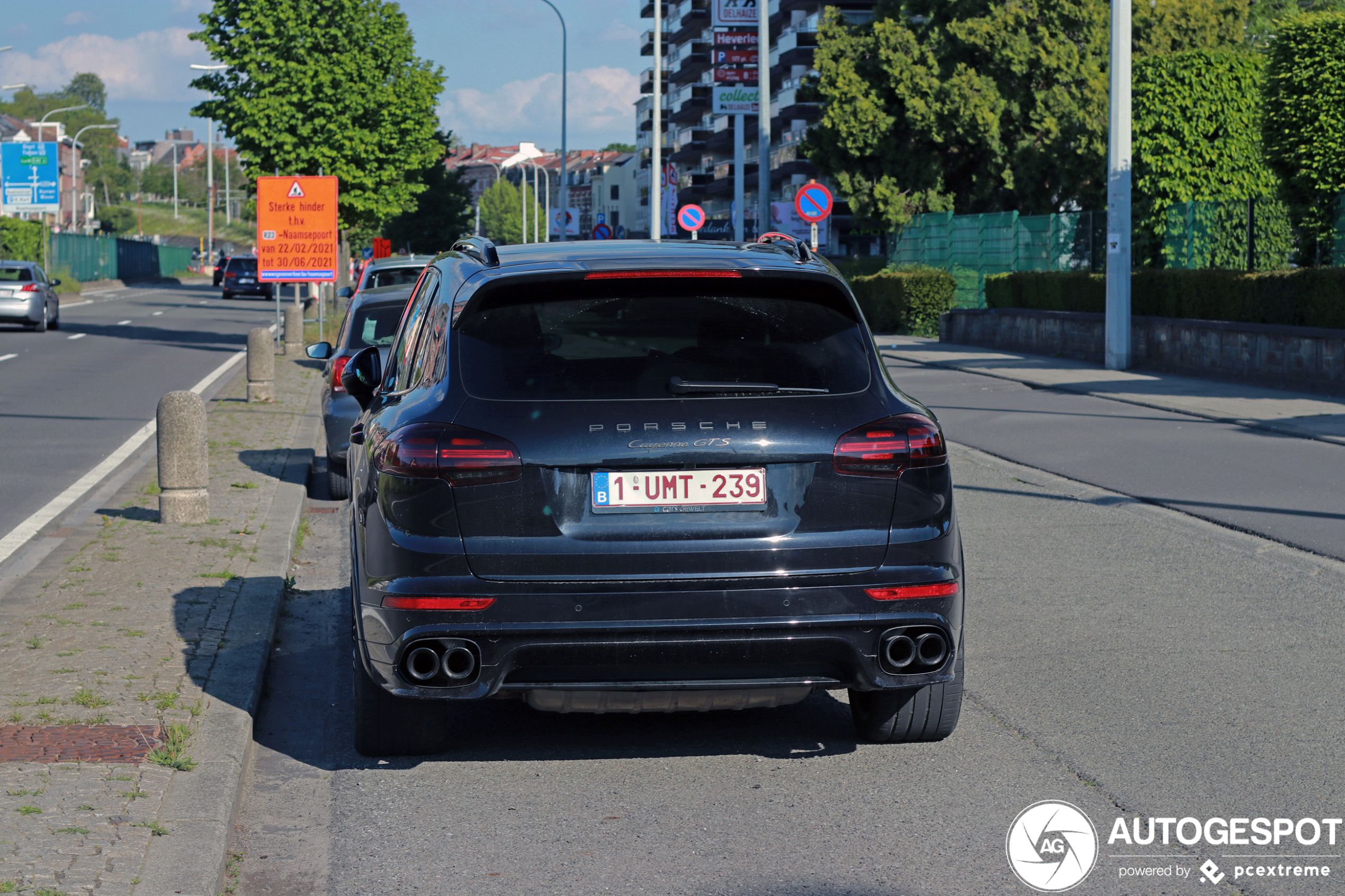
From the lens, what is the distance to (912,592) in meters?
4.84

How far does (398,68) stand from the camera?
38.9 meters

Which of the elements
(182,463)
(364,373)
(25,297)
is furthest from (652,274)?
(25,297)

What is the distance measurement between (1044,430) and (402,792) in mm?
12134

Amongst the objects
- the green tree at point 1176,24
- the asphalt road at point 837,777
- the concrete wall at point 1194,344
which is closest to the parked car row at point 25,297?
the concrete wall at point 1194,344

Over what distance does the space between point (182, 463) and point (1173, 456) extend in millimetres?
8309

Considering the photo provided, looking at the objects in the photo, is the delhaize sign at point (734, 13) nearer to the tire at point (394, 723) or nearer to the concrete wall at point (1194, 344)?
the concrete wall at point (1194, 344)

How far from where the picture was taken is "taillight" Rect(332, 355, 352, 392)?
1171 cm

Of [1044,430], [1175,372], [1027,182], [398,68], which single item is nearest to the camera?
[1044,430]

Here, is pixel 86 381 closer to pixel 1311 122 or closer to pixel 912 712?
pixel 1311 122

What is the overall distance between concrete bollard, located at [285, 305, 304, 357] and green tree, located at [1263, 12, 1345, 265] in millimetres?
17622

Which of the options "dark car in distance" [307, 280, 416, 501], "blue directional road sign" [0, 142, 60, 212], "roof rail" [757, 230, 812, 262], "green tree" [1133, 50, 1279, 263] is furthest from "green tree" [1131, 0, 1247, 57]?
"blue directional road sign" [0, 142, 60, 212]

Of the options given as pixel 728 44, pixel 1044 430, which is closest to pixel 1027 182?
pixel 728 44

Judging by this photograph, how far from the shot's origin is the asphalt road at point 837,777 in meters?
4.31

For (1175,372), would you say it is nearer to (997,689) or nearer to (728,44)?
(997,689)
